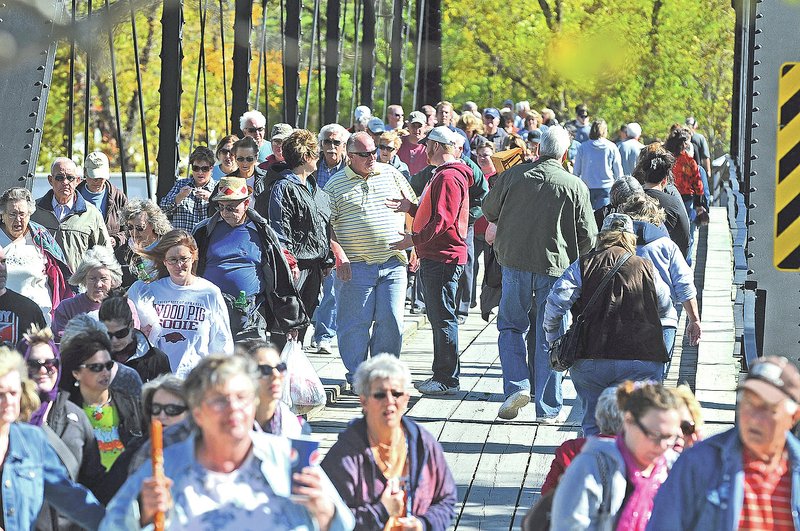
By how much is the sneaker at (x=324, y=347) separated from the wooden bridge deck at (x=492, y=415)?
0.18 m

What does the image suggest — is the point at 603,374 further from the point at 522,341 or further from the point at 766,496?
the point at 766,496

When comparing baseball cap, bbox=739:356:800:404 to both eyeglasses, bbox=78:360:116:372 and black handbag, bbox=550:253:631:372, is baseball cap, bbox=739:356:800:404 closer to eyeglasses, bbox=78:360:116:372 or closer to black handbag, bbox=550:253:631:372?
eyeglasses, bbox=78:360:116:372

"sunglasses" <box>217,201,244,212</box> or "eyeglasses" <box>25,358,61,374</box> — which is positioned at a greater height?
"sunglasses" <box>217,201,244,212</box>

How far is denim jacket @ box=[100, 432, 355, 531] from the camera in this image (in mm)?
4535

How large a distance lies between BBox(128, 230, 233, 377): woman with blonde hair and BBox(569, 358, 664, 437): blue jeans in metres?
1.72

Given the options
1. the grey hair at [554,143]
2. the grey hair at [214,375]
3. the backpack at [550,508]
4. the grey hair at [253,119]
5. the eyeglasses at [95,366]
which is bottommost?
the backpack at [550,508]

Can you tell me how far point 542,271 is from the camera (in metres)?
9.91

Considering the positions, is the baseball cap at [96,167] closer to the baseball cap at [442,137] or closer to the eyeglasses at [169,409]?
the baseball cap at [442,137]

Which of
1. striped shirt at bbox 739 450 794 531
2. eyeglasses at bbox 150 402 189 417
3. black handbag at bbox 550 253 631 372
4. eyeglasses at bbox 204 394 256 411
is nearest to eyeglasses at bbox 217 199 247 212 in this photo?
black handbag at bbox 550 253 631 372

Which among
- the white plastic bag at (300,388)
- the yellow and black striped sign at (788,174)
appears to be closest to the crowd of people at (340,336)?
the white plastic bag at (300,388)

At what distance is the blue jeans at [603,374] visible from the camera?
802cm

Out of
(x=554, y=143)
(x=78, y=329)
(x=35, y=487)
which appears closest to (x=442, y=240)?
(x=554, y=143)

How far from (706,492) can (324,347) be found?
8657 mm

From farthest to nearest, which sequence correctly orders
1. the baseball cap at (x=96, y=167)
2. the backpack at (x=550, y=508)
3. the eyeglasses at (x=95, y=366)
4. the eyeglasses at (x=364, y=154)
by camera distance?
1. the baseball cap at (x=96, y=167)
2. the eyeglasses at (x=364, y=154)
3. the eyeglasses at (x=95, y=366)
4. the backpack at (x=550, y=508)
